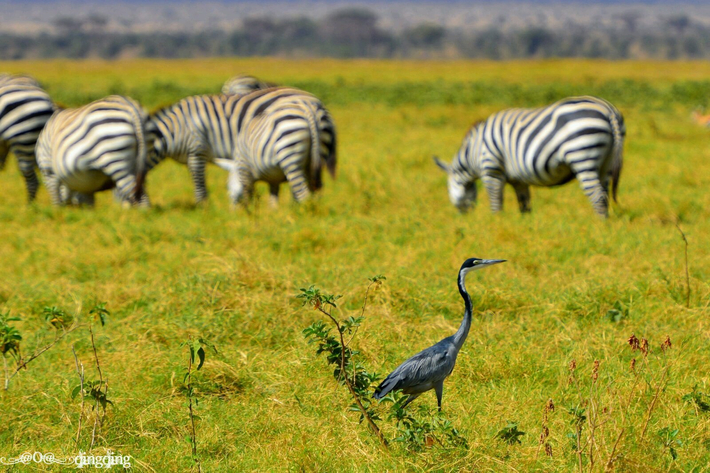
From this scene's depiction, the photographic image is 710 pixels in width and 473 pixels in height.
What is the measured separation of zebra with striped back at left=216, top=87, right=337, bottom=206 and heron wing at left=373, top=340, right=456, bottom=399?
5.53 meters

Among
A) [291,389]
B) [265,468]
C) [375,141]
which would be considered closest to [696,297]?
[291,389]

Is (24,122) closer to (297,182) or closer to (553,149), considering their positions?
(297,182)

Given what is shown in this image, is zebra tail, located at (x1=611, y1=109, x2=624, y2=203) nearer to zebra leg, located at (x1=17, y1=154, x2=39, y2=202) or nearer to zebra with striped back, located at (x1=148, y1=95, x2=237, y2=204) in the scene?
zebra with striped back, located at (x1=148, y1=95, x2=237, y2=204)

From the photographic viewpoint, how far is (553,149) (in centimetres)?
842

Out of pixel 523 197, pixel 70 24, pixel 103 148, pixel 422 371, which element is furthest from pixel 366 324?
pixel 70 24

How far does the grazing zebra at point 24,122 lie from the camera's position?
1090cm

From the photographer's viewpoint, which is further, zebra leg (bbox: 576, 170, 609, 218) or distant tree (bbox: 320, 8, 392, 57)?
distant tree (bbox: 320, 8, 392, 57)

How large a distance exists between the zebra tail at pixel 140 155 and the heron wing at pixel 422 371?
240 inches

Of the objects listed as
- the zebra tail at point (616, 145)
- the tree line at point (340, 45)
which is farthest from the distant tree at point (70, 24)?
the zebra tail at point (616, 145)

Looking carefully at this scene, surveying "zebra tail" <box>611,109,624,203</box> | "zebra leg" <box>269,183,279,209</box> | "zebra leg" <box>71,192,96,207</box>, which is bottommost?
"zebra leg" <box>71,192,96,207</box>

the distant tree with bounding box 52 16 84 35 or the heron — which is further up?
the distant tree with bounding box 52 16 84 35

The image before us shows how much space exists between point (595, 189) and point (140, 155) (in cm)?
524

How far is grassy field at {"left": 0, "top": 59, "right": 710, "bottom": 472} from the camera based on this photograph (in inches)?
153

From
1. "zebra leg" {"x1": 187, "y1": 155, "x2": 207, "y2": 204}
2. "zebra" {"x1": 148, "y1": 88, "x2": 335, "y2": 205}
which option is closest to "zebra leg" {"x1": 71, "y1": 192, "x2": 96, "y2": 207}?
"zebra" {"x1": 148, "y1": 88, "x2": 335, "y2": 205}
